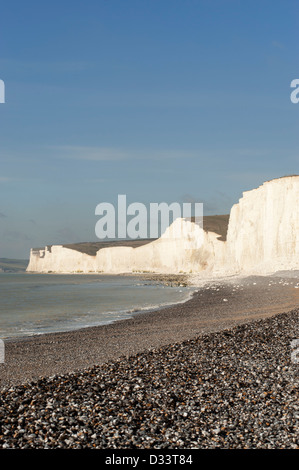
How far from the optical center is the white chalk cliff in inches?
1965

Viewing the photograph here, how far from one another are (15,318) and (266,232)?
36.7m

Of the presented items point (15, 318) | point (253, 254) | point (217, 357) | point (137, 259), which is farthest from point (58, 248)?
point (217, 357)

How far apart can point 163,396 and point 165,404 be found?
36cm

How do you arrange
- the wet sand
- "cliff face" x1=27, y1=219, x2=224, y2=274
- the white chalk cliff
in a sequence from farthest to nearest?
"cliff face" x1=27, y1=219, x2=224, y2=274 → the white chalk cliff → the wet sand

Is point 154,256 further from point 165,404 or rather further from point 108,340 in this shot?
point 165,404

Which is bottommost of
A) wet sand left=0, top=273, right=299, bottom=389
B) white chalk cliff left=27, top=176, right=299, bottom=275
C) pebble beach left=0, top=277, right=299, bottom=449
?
wet sand left=0, top=273, right=299, bottom=389

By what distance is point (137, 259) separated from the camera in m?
108

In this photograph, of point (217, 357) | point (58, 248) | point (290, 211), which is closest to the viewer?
point (217, 357)

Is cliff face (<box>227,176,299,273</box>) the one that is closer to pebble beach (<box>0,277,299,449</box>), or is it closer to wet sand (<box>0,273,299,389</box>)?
wet sand (<box>0,273,299,389</box>)

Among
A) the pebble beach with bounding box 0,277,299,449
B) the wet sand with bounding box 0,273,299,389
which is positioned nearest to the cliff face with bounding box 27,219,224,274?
the wet sand with bounding box 0,273,299,389

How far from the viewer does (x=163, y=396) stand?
7367 mm

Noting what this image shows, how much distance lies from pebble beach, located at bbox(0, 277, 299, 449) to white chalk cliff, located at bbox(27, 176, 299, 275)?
35.7 meters

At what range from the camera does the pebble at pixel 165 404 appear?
5789 mm
